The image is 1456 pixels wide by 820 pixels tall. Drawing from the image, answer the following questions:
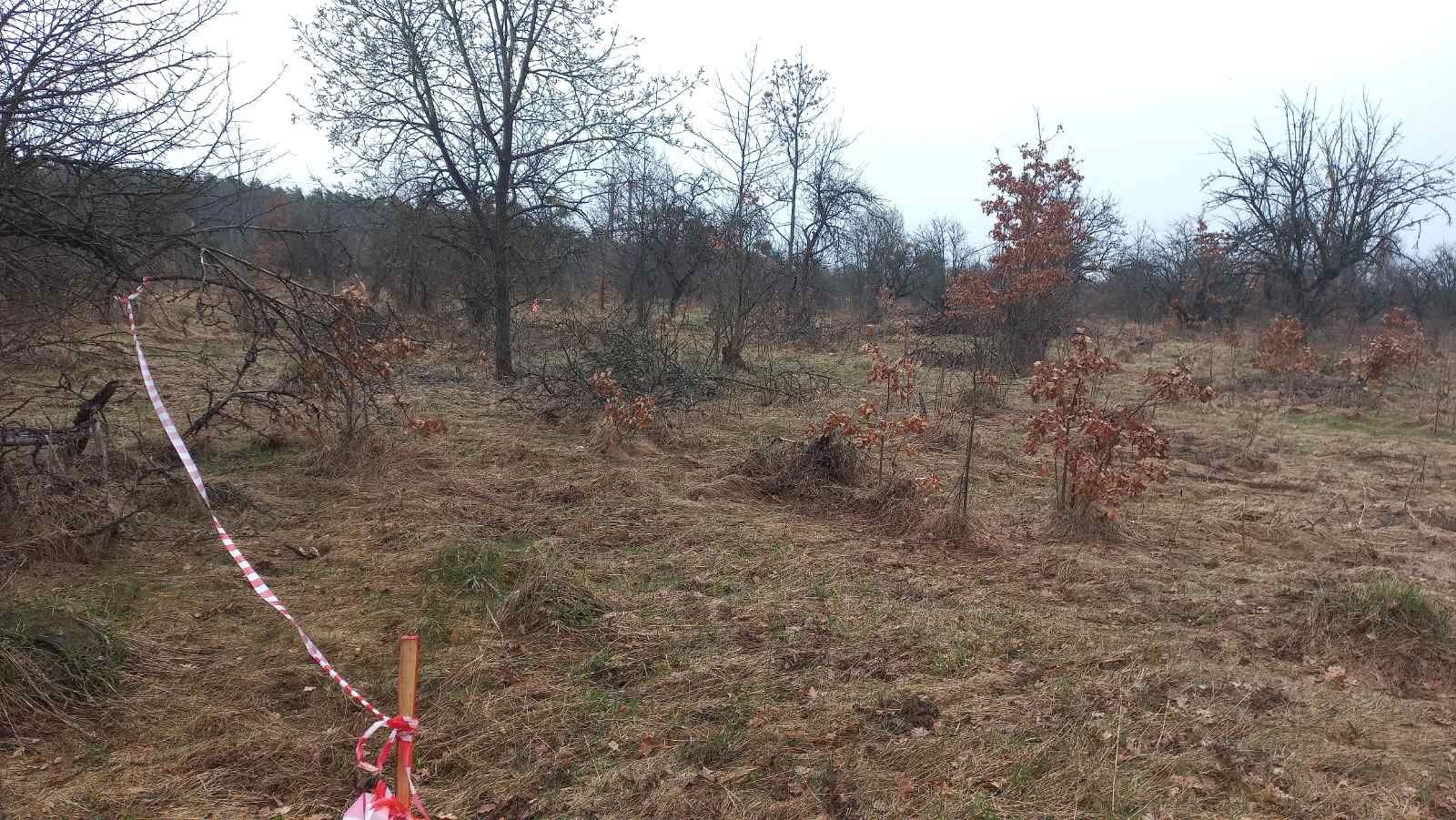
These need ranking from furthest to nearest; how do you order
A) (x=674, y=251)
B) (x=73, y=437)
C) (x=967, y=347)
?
(x=674, y=251) < (x=967, y=347) < (x=73, y=437)

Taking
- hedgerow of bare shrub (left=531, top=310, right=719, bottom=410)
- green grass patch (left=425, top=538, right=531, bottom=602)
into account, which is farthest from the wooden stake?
hedgerow of bare shrub (left=531, top=310, right=719, bottom=410)

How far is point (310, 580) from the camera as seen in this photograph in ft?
14.5

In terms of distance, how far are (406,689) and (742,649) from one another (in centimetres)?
193

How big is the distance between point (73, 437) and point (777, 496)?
4474 mm

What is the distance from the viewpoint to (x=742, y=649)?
12.3 feet

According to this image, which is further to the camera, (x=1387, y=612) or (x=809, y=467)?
(x=809, y=467)

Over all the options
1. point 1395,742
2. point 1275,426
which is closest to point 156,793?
point 1395,742

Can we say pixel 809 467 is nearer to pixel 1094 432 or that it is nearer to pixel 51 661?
pixel 1094 432

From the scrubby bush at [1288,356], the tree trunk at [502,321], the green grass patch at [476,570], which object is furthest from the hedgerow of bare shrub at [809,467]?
the scrubby bush at [1288,356]

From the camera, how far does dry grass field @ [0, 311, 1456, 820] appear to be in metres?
2.75

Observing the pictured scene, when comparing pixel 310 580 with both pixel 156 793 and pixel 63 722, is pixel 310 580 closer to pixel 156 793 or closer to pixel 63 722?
pixel 63 722

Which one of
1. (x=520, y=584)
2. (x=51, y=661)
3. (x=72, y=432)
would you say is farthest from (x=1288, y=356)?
(x=51, y=661)

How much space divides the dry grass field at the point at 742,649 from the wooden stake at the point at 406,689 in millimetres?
555

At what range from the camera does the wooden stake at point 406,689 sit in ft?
6.79
